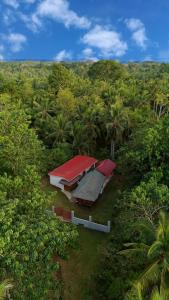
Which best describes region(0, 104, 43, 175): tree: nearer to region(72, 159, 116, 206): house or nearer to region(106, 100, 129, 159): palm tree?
region(72, 159, 116, 206): house

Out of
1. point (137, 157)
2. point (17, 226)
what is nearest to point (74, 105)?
point (137, 157)

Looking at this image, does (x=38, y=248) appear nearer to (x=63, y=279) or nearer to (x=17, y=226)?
(x=17, y=226)

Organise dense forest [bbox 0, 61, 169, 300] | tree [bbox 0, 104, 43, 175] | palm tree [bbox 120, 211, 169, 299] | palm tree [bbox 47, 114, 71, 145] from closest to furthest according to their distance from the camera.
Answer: palm tree [bbox 120, 211, 169, 299], dense forest [bbox 0, 61, 169, 300], tree [bbox 0, 104, 43, 175], palm tree [bbox 47, 114, 71, 145]

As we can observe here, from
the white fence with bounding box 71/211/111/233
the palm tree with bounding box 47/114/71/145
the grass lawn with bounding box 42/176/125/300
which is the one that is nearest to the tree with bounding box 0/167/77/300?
the grass lawn with bounding box 42/176/125/300

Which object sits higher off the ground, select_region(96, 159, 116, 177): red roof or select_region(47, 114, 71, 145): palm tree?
select_region(47, 114, 71, 145): palm tree

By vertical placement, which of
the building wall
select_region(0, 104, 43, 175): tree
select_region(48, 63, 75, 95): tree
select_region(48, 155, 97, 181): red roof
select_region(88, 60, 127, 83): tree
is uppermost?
select_region(88, 60, 127, 83): tree
